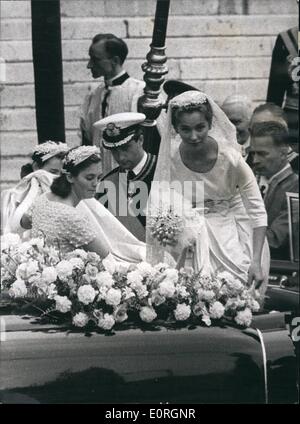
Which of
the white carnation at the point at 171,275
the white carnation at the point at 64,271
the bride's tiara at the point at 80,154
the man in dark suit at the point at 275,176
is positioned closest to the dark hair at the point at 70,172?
the bride's tiara at the point at 80,154

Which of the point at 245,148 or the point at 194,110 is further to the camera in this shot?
the point at 245,148

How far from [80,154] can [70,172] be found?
0.11 metres

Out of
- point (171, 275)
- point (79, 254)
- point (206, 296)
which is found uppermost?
point (79, 254)

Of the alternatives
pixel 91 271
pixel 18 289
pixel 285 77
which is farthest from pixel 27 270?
pixel 285 77

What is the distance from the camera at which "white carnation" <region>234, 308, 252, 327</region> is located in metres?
5.90

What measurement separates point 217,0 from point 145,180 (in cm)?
122

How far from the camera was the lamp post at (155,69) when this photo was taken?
6297 mm

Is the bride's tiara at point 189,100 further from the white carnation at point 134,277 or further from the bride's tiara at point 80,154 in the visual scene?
the white carnation at point 134,277

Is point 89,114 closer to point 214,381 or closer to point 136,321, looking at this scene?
point 136,321

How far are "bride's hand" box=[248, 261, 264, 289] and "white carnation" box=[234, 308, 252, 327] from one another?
281 millimetres

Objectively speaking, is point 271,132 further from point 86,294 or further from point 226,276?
point 86,294

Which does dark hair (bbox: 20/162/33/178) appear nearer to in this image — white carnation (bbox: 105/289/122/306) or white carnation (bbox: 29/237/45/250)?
white carnation (bbox: 29/237/45/250)

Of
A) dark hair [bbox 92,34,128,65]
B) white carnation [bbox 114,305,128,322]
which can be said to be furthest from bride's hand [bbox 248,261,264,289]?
dark hair [bbox 92,34,128,65]

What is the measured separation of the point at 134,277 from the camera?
230 inches
